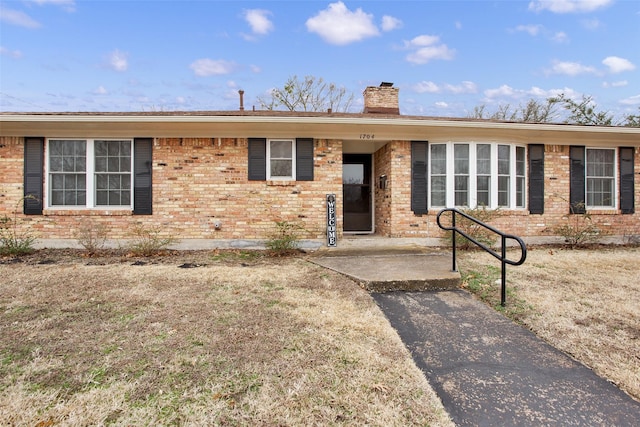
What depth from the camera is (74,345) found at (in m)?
2.57

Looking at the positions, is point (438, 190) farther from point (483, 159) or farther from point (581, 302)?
point (581, 302)

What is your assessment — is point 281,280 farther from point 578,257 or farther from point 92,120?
point 578,257

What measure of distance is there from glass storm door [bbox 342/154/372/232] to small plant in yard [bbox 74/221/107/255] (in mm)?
6022

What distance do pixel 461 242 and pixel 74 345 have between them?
7219 mm

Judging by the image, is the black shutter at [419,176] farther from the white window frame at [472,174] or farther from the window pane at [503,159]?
the window pane at [503,159]

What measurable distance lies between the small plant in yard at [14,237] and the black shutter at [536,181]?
11.4 m

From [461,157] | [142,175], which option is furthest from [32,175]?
[461,157]

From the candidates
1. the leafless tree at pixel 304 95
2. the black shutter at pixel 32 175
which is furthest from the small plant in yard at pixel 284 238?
the leafless tree at pixel 304 95

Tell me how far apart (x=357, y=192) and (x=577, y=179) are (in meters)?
5.59

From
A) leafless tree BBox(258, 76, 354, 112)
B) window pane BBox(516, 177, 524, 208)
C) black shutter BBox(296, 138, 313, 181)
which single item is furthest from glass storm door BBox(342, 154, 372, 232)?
leafless tree BBox(258, 76, 354, 112)

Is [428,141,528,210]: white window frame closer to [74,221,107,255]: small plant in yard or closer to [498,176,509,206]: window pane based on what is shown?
[498,176,509,206]: window pane

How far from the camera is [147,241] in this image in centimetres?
684

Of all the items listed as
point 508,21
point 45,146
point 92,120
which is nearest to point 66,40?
point 45,146

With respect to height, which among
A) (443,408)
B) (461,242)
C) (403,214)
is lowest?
(443,408)
